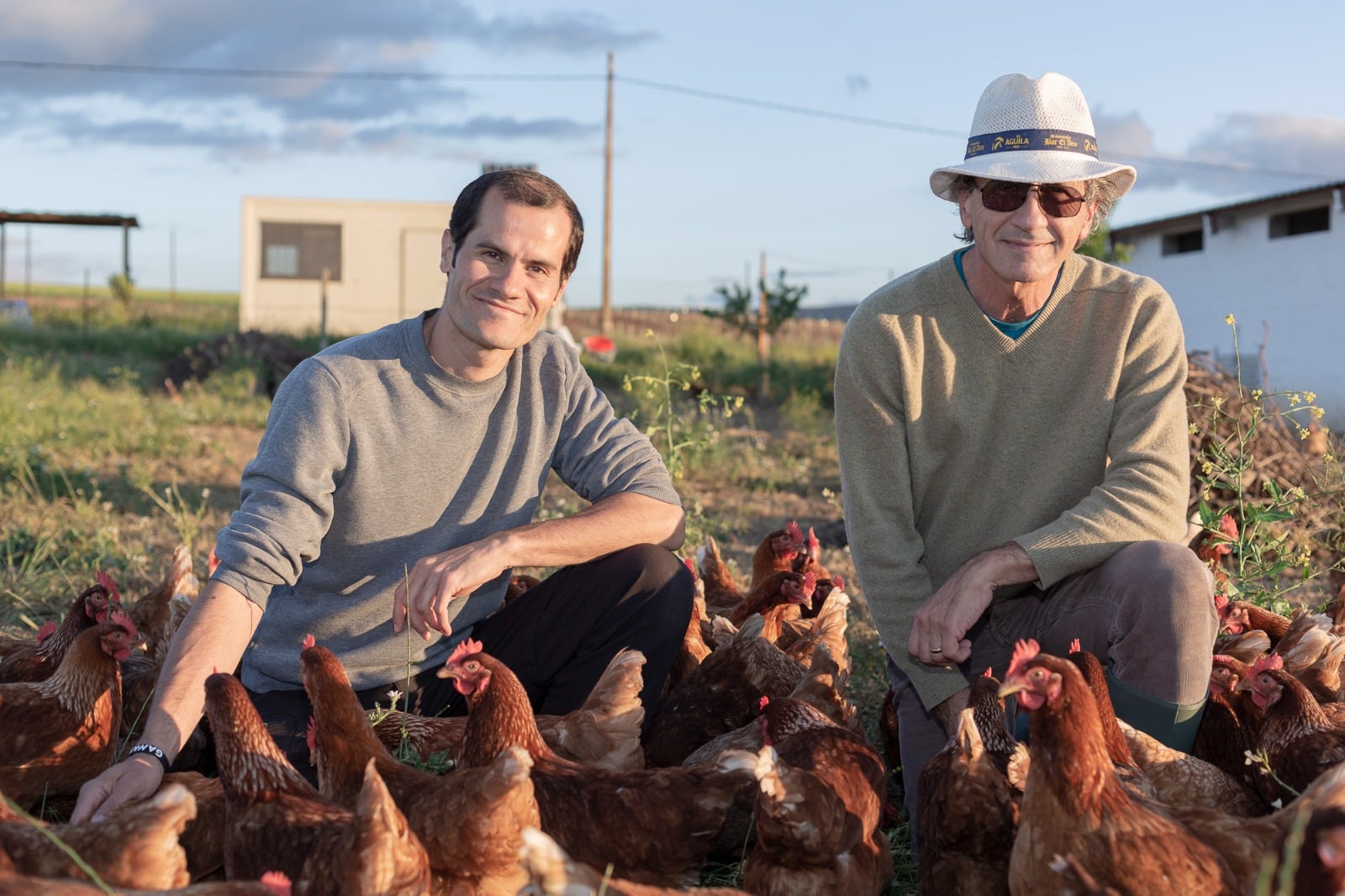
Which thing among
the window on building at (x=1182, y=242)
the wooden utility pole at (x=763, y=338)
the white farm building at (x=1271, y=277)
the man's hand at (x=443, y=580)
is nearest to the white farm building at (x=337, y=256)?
the wooden utility pole at (x=763, y=338)

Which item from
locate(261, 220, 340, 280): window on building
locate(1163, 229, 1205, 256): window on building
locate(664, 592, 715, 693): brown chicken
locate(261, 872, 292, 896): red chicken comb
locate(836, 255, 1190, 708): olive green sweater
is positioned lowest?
locate(664, 592, 715, 693): brown chicken

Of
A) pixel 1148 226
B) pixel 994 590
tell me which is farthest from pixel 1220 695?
pixel 1148 226

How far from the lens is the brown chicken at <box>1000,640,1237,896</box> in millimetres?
2074

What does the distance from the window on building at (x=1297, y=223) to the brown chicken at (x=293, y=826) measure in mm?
22029

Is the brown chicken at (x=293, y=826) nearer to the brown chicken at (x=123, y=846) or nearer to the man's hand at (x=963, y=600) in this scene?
the brown chicken at (x=123, y=846)

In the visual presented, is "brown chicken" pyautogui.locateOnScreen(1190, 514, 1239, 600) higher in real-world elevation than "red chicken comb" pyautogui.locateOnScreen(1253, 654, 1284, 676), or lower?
higher

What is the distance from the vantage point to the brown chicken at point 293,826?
1997 mm

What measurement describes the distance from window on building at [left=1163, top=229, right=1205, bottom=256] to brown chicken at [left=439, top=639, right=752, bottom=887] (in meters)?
23.3

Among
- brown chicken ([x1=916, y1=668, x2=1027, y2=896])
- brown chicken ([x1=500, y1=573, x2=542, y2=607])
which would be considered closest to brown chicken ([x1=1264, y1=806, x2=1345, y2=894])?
brown chicken ([x1=916, y1=668, x2=1027, y2=896])

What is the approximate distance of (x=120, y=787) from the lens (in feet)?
7.54

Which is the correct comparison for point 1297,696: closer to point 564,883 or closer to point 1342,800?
point 1342,800

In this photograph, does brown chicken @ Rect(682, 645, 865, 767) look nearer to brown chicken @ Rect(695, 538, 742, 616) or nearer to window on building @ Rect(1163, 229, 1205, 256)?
brown chicken @ Rect(695, 538, 742, 616)

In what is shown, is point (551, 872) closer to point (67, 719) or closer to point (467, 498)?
A: point (467, 498)

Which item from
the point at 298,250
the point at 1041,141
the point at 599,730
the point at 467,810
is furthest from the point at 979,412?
the point at 298,250
